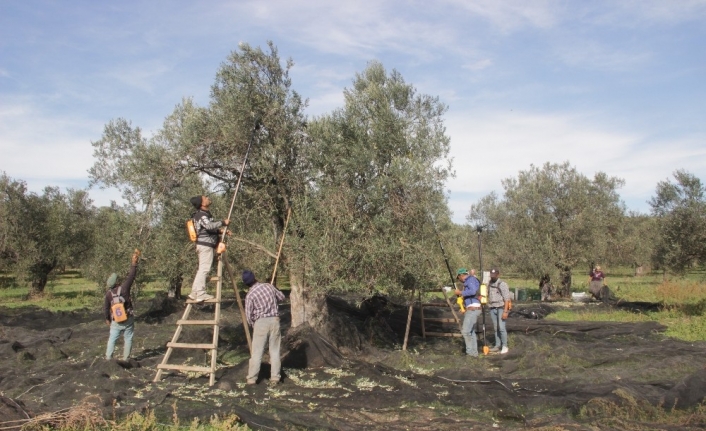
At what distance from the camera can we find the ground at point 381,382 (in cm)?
742

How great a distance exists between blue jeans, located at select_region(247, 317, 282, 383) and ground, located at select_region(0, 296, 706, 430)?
1.02ft

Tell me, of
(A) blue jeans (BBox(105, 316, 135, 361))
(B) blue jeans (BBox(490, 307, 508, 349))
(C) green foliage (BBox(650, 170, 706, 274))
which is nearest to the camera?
(A) blue jeans (BBox(105, 316, 135, 361))

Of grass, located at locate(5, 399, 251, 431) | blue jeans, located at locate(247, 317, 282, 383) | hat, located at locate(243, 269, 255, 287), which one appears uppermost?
hat, located at locate(243, 269, 255, 287)

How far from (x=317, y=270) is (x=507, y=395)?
436 cm

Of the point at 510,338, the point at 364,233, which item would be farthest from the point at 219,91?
the point at 510,338

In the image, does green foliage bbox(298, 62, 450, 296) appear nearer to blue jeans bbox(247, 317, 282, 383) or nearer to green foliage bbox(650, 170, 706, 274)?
blue jeans bbox(247, 317, 282, 383)

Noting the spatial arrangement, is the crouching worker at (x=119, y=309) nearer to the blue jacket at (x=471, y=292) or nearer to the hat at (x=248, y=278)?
the hat at (x=248, y=278)

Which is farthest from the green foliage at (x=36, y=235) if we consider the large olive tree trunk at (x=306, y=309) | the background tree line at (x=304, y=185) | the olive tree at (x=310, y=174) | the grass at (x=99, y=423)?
the grass at (x=99, y=423)

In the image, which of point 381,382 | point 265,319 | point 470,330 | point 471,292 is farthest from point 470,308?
point 265,319

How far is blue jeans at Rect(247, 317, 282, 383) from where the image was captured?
32.2 ft

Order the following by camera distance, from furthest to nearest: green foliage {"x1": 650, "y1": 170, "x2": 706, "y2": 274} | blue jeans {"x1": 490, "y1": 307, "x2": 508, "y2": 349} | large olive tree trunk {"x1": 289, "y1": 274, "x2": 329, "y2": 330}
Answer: green foliage {"x1": 650, "y1": 170, "x2": 706, "y2": 274}
blue jeans {"x1": 490, "y1": 307, "x2": 508, "y2": 349}
large olive tree trunk {"x1": 289, "y1": 274, "x2": 329, "y2": 330}

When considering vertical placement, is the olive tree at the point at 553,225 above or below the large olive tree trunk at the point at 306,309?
above

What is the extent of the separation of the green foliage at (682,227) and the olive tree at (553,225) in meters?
2.94

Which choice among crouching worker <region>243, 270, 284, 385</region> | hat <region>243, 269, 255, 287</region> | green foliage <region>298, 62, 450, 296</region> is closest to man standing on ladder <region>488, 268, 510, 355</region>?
green foliage <region>298, 62, 450, 296</region>
